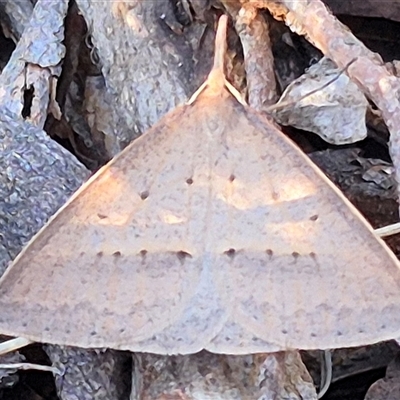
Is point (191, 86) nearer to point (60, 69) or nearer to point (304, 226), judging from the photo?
point (60, 69)

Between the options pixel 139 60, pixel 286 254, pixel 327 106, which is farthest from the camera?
pixel 139 60

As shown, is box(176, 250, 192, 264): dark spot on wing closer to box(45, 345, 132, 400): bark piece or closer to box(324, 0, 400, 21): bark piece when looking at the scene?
box(45, 345, 132, 400): bark piece

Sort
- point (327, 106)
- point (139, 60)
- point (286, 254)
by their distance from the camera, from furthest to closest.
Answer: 1. point (139, 60)
2. point (327, 106)
3. point (286, 254)

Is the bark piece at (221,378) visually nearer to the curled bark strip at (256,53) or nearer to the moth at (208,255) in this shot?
the moth at (208,255)

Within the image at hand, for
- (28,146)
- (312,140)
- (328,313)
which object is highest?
(28,146)

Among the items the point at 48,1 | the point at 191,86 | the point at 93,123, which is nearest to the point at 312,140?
the point at 191,86

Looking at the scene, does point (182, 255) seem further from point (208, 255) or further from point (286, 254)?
point (286, 254)

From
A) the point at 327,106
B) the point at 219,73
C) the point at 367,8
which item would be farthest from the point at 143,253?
the point at 367,8
